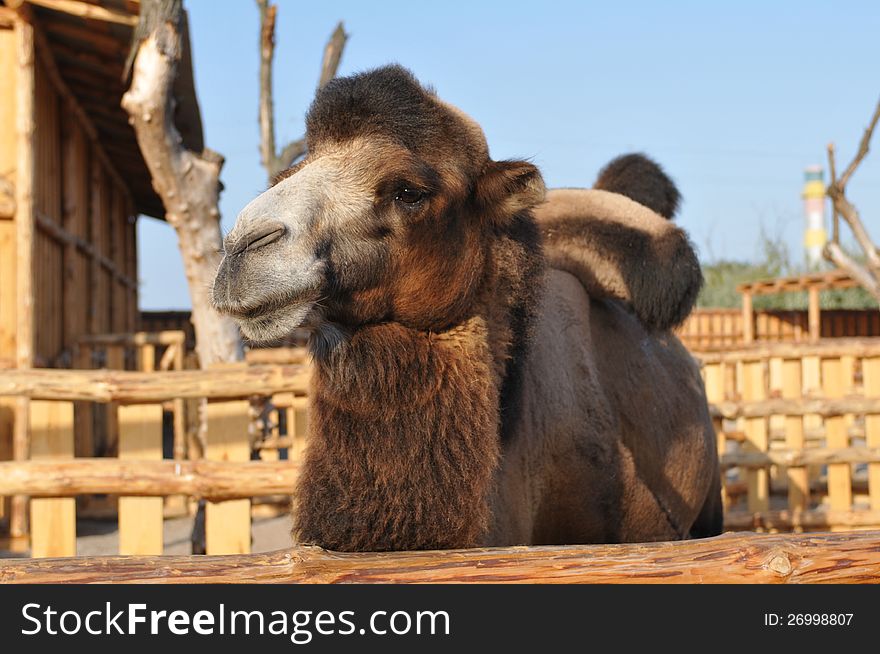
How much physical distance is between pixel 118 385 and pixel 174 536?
13.3 feet

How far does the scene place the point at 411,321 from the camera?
8.91 ft

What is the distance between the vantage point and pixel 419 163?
8.89ft

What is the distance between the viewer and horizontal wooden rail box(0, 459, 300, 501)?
14.5ft

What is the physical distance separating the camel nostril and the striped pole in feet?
163

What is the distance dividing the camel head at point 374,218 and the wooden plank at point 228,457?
2269 millimetres

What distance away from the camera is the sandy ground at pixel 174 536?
739cm

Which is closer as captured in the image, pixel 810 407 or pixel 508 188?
pixel 508 188

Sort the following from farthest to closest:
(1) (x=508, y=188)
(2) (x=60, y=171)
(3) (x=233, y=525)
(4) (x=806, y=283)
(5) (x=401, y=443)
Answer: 1. (4) (x=806, y=283)
2. (2) (x=60, y=171)
3. (3) (x=233, y=525)
4. (1) (x=508, y=188)
5. (5) (x=401, y=443)

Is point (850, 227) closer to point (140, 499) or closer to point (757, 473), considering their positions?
point (757, 473)

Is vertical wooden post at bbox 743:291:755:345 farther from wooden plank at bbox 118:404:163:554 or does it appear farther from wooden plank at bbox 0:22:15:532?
wooden plank at bbox 118:404:163:554

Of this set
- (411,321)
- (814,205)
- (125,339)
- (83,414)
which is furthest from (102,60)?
(814,205)

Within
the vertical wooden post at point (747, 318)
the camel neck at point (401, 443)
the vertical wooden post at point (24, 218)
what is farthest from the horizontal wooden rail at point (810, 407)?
the vertical wooden post at point (747, 318)

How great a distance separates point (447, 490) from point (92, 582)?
98cm

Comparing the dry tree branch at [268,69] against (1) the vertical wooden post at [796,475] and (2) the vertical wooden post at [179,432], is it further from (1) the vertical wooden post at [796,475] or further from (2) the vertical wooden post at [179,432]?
(1) the vertical wooden post at [796,475]
